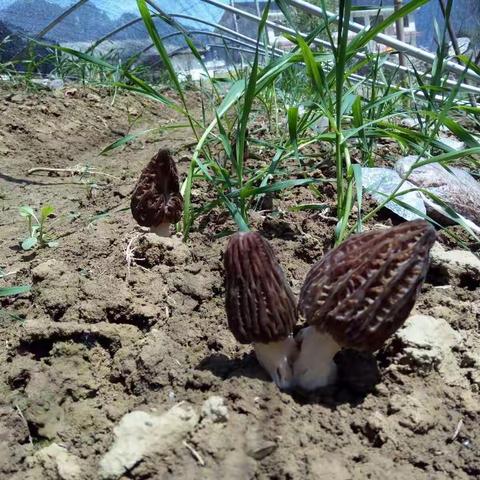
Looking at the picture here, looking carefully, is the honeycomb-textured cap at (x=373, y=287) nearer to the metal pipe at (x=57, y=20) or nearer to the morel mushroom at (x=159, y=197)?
the morel mushroom at (x=159, y=197)

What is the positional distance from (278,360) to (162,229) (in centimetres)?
74

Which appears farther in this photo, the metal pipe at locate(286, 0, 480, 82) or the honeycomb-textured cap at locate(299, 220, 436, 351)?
the metal pipe at locate(286, 0, 480, 82)

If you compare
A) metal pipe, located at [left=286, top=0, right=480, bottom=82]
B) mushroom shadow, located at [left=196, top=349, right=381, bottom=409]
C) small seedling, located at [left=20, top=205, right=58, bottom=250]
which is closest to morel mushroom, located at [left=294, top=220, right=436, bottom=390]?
mushroom shadow, located at [left=196, top=349, right=381, bottom=409]

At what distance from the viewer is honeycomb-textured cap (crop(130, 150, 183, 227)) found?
1.68 meters

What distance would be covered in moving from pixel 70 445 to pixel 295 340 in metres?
0.44

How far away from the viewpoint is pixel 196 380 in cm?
111

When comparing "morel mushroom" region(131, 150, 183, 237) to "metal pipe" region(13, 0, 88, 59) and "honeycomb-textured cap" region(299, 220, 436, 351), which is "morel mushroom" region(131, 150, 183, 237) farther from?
"metal pipe" region(13, 0, 88, 59)

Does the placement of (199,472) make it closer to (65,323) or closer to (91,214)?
(65,323)

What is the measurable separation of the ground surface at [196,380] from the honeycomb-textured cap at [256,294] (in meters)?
0.10

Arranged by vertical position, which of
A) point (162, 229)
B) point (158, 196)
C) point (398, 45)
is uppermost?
point (398, 45)

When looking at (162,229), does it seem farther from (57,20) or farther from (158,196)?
(57,20)

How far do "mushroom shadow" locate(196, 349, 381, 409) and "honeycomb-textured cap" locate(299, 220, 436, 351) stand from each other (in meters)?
0.11

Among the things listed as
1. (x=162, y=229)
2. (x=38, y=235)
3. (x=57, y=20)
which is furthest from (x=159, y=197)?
(x=57, y=20)

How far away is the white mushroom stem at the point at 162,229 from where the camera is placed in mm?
1742
